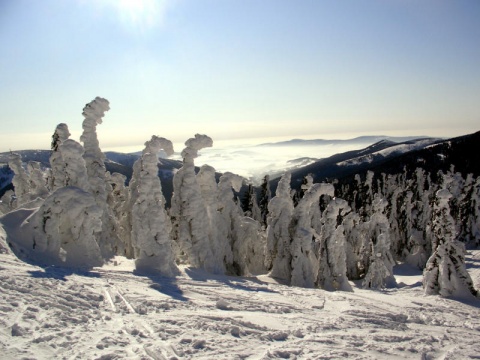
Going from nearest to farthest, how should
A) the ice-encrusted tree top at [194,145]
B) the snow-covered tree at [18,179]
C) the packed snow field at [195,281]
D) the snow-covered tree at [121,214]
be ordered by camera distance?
1. the packed snow field at [195,281]
2. the ice-encrusted tree top at [194,145]
3. the snow-covered tree at [121,214]
4. the snow-covered tree at [18,179]

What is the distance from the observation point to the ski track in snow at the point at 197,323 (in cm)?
757

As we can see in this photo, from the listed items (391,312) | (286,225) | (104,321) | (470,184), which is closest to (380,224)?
(286,225)

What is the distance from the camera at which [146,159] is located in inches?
756

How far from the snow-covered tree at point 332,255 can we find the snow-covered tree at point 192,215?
24.9 feet

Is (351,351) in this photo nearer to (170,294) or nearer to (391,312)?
(391,312)

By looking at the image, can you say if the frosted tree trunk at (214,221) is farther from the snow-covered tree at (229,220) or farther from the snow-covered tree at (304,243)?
the snow-covered tree at (304,243)

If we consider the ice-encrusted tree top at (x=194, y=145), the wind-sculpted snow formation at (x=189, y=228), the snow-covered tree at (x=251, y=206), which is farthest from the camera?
the snow-covered tree at (x=251, y=206)

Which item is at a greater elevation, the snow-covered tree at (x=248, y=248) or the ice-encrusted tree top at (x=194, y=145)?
the ice-encrusted tree top at (x=194, y=145)

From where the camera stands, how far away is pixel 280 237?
2605 cm

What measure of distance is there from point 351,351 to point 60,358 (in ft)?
20.8

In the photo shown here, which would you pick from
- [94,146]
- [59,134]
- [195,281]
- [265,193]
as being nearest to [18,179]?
[94,146]

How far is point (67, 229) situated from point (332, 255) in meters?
16.3

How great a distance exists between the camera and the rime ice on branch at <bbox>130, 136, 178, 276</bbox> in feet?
55.9

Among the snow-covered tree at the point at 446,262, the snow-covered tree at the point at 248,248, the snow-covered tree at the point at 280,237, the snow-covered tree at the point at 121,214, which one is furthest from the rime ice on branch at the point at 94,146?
the snow-covered tree at the point at 446,262
